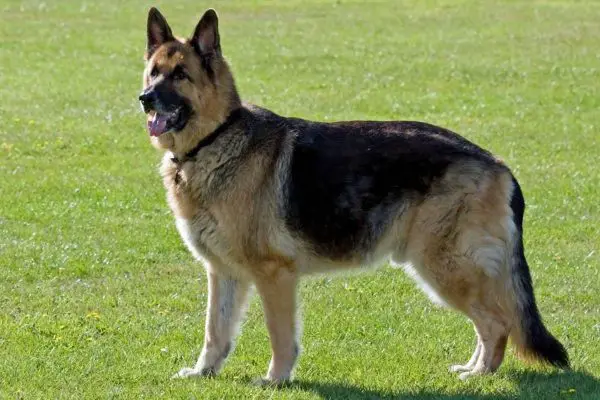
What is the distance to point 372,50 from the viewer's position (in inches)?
982

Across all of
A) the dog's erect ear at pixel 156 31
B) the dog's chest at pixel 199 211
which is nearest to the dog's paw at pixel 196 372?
the dog's chest at pixel 199 211

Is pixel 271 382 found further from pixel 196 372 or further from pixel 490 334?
pixel 490 334

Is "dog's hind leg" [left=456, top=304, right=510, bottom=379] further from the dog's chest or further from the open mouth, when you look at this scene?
the open mouth

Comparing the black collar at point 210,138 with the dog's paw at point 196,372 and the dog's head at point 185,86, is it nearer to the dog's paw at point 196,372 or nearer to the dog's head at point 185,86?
the dog's head at point 185,86

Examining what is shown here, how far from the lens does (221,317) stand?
7.53 m

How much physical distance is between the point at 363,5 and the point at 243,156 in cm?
2627

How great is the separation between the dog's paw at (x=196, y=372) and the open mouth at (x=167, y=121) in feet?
5.05

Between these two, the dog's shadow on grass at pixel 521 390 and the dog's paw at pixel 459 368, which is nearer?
the dog's shadow on grass at pixel 521 390

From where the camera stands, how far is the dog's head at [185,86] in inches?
282

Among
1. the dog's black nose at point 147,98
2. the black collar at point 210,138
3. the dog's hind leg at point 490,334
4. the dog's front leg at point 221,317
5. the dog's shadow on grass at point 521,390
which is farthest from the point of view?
the dog's front leg at point 221,317

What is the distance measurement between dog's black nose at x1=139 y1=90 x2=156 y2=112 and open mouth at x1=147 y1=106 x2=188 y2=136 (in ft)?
0.30

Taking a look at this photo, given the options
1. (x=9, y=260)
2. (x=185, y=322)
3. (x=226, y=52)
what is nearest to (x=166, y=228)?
(x=9, y=260)

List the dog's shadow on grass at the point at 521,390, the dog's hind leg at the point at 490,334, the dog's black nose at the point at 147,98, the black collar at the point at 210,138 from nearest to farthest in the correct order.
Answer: the dog's shadow on grass at the point at 521,390, the dog's black nose at the point at 147,98, the dog's hind leg at the point at 490,334, the black collar at the point at 210,138

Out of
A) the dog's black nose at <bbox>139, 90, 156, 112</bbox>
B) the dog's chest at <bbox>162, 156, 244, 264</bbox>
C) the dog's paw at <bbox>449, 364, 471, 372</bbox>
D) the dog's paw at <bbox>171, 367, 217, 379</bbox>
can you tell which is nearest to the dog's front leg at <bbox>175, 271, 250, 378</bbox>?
the dog's paw at <bbox>171, 367, 217, 379</bbox>
